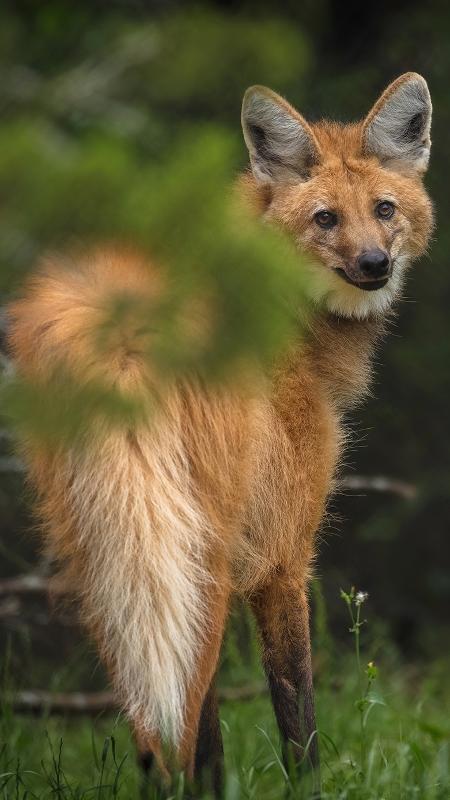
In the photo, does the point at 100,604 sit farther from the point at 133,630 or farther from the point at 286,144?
the point at 286,144

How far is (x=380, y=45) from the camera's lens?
636 centimetres

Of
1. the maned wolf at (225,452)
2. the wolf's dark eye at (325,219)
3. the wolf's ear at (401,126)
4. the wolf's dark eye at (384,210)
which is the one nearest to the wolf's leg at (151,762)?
the maned wolf at (225,452)

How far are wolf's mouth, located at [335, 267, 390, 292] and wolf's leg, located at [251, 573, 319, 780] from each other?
0.86 metres

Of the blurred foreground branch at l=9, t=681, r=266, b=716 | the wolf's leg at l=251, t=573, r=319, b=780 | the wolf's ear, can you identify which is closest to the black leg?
the wolf's leg at l=251, t=573, r=319, b=780

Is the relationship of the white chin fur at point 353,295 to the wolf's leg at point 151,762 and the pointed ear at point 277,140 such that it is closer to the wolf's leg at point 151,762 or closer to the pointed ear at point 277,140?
A: the pointed ear at point 277,140

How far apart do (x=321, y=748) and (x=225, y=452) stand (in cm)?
142

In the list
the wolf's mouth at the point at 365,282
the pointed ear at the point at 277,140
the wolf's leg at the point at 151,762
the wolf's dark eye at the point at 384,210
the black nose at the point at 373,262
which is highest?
the pointed ear at the point at 277,140

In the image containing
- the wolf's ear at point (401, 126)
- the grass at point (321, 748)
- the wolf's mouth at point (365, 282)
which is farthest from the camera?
the wolf's ear at point (401, 126)

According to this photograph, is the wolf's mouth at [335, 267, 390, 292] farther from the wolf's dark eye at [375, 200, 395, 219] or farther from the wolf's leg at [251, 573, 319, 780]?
the wolf's leg at [251, 573, 319, 780]

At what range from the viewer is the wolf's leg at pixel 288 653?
3.04 metres

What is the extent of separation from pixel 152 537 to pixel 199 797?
0.81 meters

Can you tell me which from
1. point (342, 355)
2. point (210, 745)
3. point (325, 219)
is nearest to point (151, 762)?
point (210, 745)

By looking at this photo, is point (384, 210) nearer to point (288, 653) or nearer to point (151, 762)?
point (288, 653)

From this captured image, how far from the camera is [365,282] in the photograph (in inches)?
124
